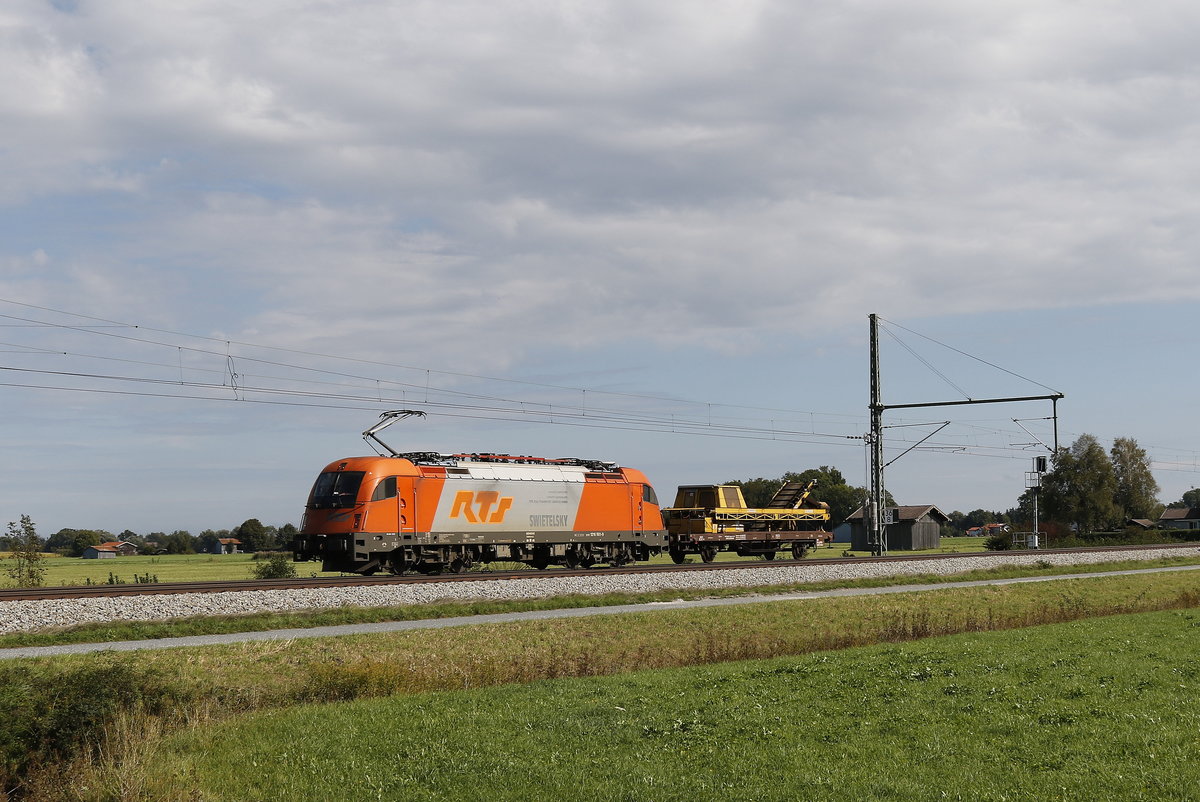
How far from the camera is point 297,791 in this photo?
11.4 meters

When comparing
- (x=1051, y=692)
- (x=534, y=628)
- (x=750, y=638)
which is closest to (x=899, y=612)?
(x=750, y=638)

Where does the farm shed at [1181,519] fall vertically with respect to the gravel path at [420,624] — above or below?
below

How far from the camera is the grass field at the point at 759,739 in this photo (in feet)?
34.7

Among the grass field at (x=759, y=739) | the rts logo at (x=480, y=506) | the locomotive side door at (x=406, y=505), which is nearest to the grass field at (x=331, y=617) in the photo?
the locomotive side door at (x=406, y=505)

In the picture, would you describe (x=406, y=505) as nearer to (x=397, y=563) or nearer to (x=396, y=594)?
(x=397, y=563)

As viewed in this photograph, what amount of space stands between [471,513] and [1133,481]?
108956 mm

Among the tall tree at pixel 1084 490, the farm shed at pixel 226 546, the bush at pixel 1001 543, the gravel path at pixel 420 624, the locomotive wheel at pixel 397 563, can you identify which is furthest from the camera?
the farm shed at pixel 226 546

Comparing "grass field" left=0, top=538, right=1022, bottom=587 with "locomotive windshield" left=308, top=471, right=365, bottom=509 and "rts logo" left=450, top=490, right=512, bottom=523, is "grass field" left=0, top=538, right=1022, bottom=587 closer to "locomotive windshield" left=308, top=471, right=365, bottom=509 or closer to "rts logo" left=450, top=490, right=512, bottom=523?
→ "locomotive windshield" left=308, top=471, right=365, bottom=509

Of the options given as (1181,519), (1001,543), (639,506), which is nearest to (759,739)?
(639,506)

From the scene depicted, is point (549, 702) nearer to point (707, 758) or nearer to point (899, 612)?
point (707, 758)

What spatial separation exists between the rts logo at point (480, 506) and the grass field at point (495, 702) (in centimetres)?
1413

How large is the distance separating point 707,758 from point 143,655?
1234 cm

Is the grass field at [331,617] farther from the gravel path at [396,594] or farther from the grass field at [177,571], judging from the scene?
the grass field at [177,571]

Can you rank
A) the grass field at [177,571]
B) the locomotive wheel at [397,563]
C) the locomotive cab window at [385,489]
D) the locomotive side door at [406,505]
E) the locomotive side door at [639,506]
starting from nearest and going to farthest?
the locomotive cab window at [385,489] < the locomotive side door at [406,505] < the locomotive wheel at [397,563] < the locomotive side door at [639,506] < the grass field at [177,571]
